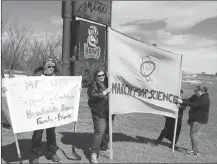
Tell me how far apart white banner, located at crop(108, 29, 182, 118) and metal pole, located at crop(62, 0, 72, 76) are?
311cm

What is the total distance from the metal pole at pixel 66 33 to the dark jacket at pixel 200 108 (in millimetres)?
3732

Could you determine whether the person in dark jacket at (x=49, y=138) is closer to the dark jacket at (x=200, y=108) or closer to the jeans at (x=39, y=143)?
the jeans at (x=39, y=143)

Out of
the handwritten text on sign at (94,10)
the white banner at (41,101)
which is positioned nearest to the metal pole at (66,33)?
the handwritten text on sign at (94,10)

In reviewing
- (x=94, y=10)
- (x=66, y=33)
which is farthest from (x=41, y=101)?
(x=94, y=10)

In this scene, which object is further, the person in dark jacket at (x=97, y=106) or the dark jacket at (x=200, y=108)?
the dark jacket at (x=200, y=108)

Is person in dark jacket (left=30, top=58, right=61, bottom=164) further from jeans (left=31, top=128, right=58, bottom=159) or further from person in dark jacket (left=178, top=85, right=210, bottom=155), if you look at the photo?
person in dark jacket (left=178, top=85, right=210, bottom=155)

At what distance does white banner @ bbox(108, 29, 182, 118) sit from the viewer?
5.10 meters

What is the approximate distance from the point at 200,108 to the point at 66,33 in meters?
4.59

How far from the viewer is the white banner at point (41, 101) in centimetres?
442

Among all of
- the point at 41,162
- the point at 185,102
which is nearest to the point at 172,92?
the point at 185,102

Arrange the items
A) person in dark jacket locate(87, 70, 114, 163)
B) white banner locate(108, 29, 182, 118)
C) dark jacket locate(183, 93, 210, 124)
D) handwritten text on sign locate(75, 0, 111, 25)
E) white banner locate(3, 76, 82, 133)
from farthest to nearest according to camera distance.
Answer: handwritten text on sign locate(75, 0, 111, 25)
dark jacket locate(183, 93, 210, 124)
white banner locate(108, 29, 182, 118)
person in dark jacket locate(87, 70, 114, 163)
white banner locate(3, 76, 82, 133)

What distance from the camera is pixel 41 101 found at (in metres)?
4.75

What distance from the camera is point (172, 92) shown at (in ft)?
18.8

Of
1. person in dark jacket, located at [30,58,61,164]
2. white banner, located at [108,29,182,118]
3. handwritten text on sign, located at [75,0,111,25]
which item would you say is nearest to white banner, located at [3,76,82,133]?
person in dark jacket, located at [30,58,61,164]
